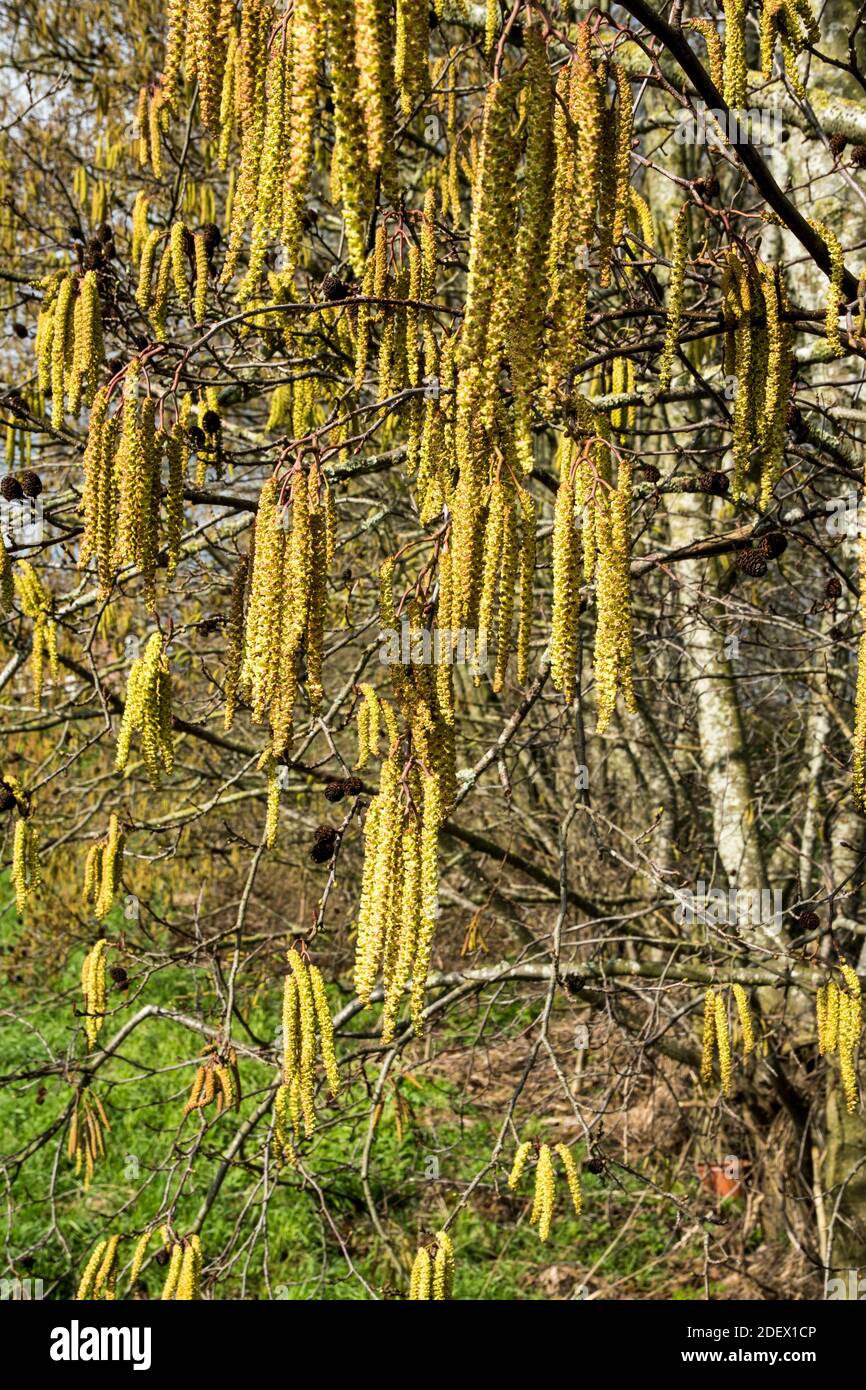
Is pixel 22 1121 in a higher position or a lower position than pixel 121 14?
lower

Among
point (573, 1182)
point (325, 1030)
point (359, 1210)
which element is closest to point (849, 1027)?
point (573, 1182)

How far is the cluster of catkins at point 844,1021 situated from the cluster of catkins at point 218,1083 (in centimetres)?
152

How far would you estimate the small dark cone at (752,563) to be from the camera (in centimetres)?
311

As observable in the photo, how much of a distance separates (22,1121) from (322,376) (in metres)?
5.02

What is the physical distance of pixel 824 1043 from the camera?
3.15 m

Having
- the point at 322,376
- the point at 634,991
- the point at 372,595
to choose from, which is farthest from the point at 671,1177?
the point at 322,376

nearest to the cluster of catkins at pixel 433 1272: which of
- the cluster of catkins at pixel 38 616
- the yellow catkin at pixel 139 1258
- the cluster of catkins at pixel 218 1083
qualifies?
the yellow catkin at pixel 139 1258

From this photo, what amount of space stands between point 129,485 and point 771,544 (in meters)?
1.91

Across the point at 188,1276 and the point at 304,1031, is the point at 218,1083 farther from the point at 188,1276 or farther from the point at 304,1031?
the point at 304,1031

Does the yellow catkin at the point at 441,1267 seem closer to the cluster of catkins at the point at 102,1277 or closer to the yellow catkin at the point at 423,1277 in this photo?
the yellow catkin at the point at 423,1277

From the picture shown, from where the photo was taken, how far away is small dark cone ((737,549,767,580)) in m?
3.11

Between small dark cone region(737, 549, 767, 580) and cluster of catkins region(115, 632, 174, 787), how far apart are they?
1.56 m

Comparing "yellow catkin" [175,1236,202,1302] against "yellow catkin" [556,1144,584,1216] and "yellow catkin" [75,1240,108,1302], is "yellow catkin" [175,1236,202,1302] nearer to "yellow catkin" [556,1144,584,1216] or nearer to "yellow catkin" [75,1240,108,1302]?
"yellow catkin" [75,1240,108,1302]
